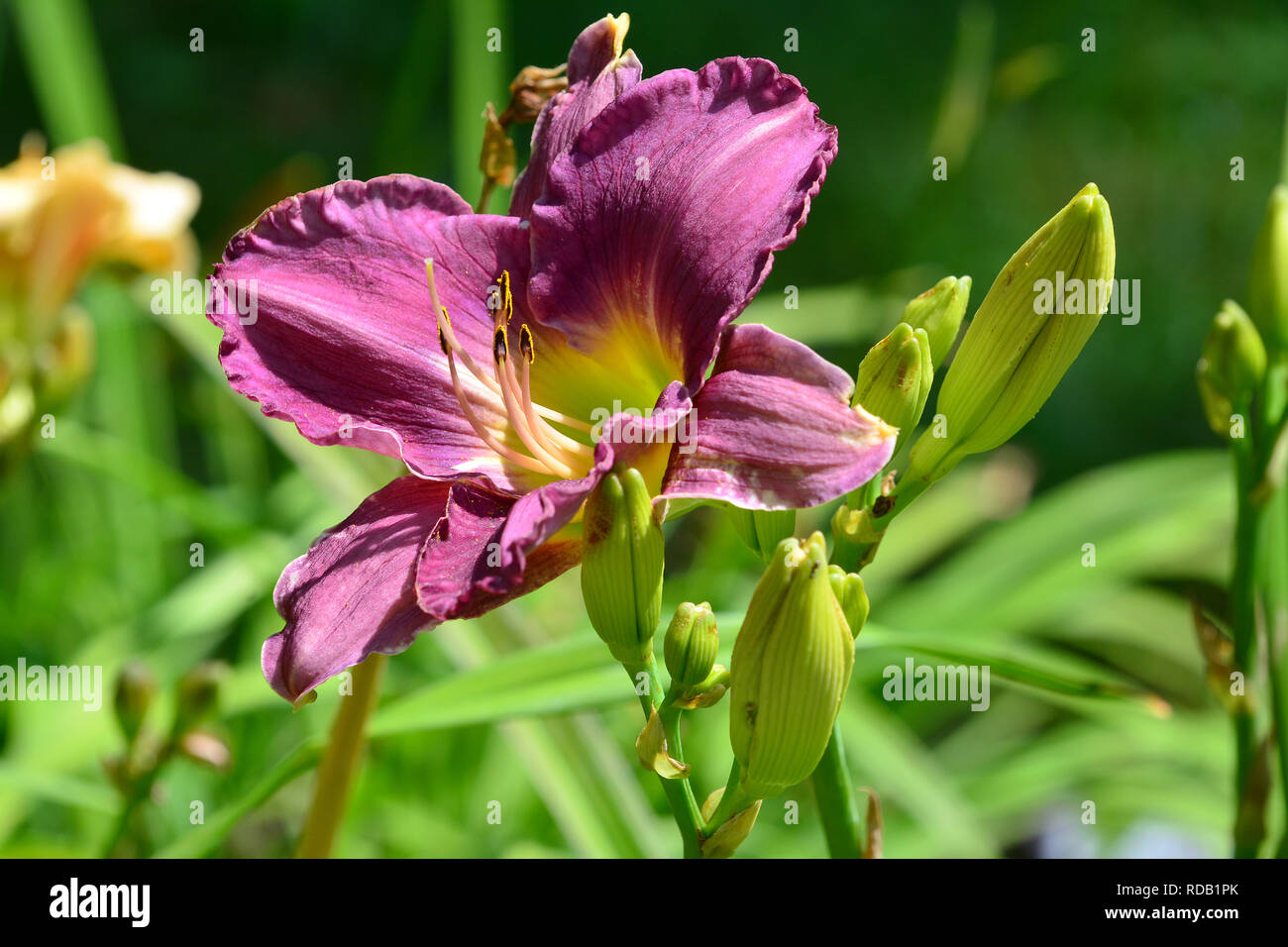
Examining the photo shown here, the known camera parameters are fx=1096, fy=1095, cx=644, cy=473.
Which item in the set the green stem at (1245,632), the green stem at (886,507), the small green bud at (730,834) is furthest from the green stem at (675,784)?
the green stem at (1245,632)

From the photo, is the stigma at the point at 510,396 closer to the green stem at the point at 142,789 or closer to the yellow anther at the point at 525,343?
the yellow anther at the point at 525,343

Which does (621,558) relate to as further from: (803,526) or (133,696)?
(803,526)

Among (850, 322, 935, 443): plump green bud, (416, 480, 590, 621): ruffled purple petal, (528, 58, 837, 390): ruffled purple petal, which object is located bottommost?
(416, 480, 590, 621): ruffled purple petal

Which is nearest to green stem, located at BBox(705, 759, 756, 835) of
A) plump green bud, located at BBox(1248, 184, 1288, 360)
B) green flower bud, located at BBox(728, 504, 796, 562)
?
green flower bud, located at BBox(728, 504, 796, 562)

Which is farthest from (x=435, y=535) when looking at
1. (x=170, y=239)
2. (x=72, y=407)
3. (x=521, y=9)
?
(x=521, y=9)

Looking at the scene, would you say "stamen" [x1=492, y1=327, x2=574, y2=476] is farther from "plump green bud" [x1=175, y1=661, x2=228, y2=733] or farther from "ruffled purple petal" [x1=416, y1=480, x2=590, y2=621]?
"plump green bud" [x1=175, y1=661, x2=228, y2=733]
